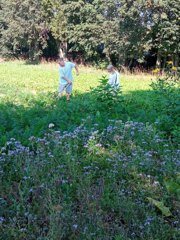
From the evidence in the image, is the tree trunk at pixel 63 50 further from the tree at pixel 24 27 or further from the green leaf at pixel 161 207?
the green leaf at pixel 161 207

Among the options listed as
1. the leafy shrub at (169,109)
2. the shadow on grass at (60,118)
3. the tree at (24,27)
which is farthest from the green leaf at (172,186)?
the tree at (24,27)

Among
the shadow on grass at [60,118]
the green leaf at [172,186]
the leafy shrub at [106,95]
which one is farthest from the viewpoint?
the leafy shrub at [106,95]

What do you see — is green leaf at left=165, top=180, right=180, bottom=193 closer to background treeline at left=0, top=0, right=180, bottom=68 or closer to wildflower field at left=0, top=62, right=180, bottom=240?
wildflower field at left=0, top=62, right=180, bottom=240

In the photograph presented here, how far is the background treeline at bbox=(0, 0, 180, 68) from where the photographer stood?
91.9ft

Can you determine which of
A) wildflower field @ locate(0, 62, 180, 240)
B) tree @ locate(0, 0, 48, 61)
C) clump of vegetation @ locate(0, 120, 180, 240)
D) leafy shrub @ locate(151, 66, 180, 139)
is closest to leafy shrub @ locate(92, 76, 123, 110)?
leafy shrub @ locate(151, 66, 180, 139)

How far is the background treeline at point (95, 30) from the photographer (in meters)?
28.0

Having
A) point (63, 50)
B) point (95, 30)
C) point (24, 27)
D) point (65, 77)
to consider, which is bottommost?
point (63, 50)

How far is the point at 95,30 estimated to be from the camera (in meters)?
31.2

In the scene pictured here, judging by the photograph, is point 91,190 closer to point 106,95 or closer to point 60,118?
point 60,118

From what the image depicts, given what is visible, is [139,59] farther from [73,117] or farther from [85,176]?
[85,176]

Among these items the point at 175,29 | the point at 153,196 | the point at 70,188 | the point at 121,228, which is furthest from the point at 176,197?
the point at 175,29

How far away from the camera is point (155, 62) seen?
32875 millimetres

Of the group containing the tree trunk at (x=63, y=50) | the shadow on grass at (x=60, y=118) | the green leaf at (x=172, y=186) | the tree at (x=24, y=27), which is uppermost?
the tree at (x=24, y=27)

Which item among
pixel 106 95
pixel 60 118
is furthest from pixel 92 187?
pixel 106 95
